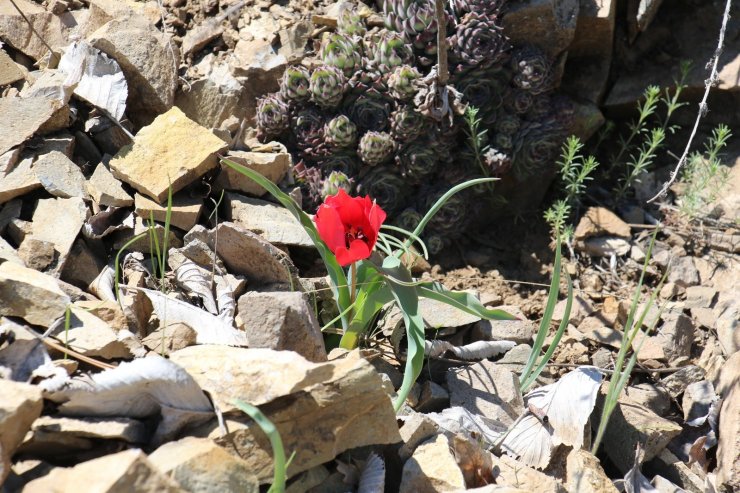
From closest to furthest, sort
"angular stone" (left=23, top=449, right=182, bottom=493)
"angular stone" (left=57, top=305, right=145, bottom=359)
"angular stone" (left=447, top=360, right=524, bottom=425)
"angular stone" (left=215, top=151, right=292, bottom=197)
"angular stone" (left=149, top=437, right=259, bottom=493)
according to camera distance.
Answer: "angular stone" (left=23, top=449, right=182, bottom=493)
"angular stone" (left=149, top=437, right=259, bottom=493)
"angular stone" (left=57, top=305, right=145, bottom=359)
"angular stone" (left=447, top=360, right=524, bottom=425)
"angular stone" (left=215, top=151, right=292, bottom=197)

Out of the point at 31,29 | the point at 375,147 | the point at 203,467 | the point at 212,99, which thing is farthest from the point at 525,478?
the point at 31,29

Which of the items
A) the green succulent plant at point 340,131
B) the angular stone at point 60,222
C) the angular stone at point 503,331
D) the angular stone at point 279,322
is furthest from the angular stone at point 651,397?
the angular stone at point 60,222

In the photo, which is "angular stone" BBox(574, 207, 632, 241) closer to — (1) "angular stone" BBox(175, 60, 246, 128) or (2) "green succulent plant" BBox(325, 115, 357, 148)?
(2) "green succulent plant" BBox(325, 115, 357, 148)

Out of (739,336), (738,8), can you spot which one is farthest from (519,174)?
(738,8)

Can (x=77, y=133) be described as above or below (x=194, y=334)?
above

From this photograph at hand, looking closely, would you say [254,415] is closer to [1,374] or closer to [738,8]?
[1,374]

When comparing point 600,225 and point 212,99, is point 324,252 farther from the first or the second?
point 600,225

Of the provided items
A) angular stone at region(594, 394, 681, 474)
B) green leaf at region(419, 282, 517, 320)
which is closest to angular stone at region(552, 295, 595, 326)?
angular stone at region(594, 394, 681, 474)
